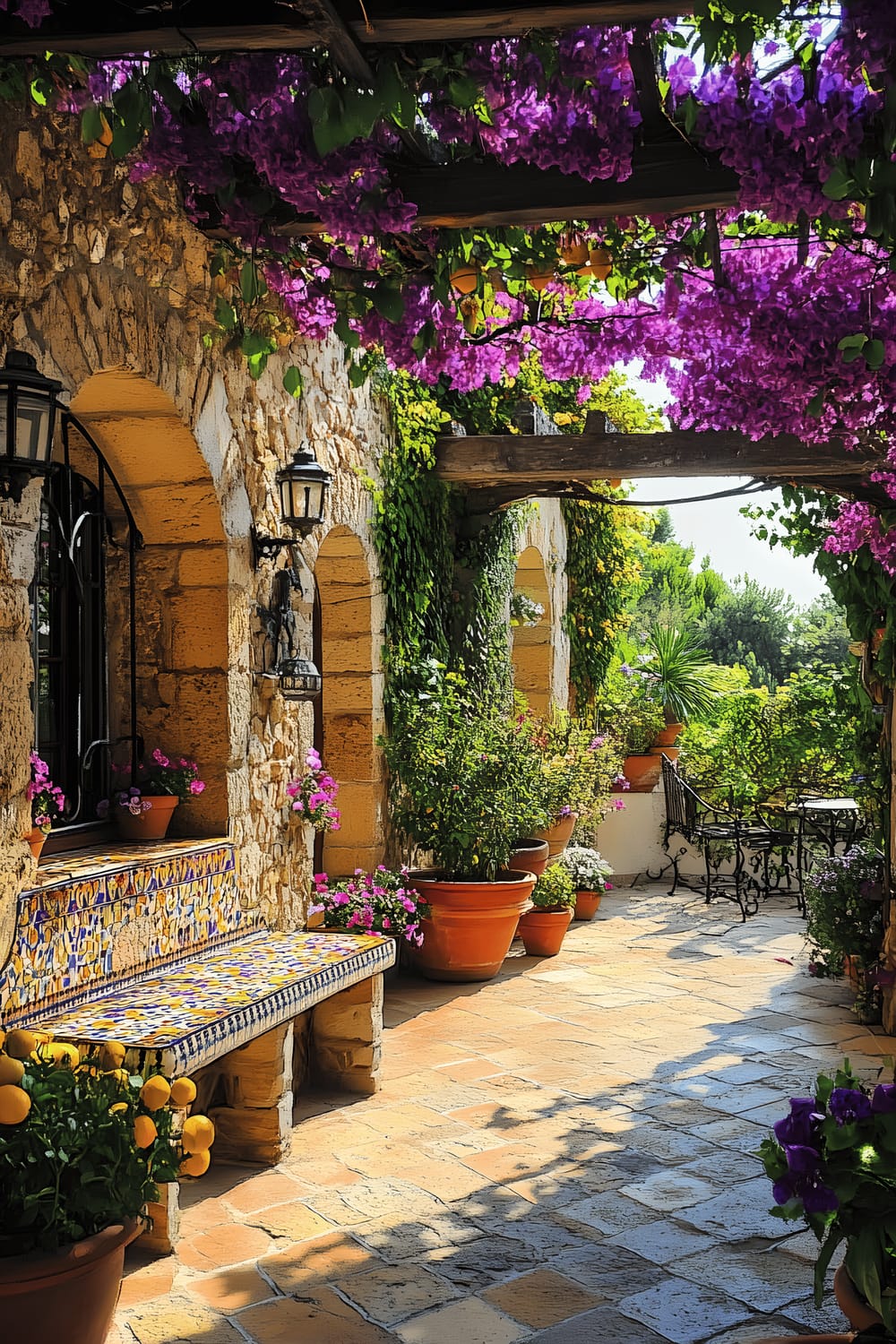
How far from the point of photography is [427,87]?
2.53 meters

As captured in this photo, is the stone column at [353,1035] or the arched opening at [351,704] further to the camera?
the arched opening at [351,704]

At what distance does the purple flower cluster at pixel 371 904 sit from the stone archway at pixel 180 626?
42.5 inches

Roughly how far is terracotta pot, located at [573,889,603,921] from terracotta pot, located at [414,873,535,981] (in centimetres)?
194

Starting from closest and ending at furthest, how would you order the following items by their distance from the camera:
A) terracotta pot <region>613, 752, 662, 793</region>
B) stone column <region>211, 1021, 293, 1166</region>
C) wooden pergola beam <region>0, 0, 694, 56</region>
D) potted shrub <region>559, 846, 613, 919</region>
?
wooden pergola beam <region>0, 0, 694, 56</region> → stone column <region>211, 1021, 293, 1166</region> → potted shrub <region>559, 846, 613, 919</region> → terracotta pot <region>613, 752, 662, 793</region>

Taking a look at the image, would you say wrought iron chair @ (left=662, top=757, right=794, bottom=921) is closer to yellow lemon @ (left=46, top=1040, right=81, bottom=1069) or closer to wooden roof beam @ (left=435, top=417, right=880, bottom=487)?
wooden roof beam @ (left=435, top=417, right=880, bottom=487)

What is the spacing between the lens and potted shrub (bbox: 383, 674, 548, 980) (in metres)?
6.04

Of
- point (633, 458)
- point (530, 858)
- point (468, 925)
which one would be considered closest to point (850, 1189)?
point (468, 925)

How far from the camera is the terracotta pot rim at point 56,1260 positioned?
2.17 m

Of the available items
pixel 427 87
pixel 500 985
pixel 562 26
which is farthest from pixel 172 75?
pixel 500 985

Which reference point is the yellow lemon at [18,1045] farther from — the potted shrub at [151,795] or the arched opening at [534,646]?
the arched opening at [534,646]

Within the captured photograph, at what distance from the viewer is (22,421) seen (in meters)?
2.87

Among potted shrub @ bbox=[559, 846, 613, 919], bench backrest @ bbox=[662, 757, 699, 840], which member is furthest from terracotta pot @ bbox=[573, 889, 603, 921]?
bench backrest @ bbox=[662, 757, 699, 840]

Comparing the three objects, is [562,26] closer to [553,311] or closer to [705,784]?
[553,311]

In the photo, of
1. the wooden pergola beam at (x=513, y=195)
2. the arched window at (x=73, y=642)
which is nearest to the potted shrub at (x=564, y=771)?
the arched window at (x=73, y=642)
